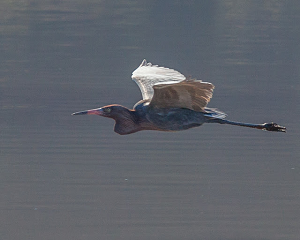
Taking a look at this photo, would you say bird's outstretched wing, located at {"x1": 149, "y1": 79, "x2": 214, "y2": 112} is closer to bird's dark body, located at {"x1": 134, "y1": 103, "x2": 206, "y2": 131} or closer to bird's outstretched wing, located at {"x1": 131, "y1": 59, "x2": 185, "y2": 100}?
bird's dark body, located at {"x1": 134, "y1": 103, "x2": 206, "y2": 131}

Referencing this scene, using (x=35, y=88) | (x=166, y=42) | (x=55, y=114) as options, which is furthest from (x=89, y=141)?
(x=166, y=42)

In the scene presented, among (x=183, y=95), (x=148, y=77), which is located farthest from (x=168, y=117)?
(x=148, y=77)

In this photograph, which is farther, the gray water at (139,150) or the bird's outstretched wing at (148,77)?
the bird's outstretched wing at (148,77)

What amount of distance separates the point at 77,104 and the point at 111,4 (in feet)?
44.0

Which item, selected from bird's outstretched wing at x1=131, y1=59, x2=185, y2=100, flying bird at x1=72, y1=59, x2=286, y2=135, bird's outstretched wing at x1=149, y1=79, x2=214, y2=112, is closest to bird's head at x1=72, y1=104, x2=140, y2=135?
flying bird at x1=72, y1=59, x2=286, y2=135

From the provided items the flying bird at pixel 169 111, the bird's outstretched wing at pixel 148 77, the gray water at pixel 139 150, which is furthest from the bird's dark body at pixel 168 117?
the gray water at pixel 139 150

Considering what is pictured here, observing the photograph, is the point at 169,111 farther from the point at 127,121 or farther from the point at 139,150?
the point at 139,150

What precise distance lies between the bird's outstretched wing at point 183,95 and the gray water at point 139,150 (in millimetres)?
1145

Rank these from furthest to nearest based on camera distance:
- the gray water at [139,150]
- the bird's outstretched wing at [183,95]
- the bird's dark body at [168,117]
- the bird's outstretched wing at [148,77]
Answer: the bird's outstretched wing at [148,77]
the gray water at [139,150]
the bird's dark body at [168,117]
the bird's outstretched wing at [183,95]

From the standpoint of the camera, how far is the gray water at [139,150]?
7820 millimetres

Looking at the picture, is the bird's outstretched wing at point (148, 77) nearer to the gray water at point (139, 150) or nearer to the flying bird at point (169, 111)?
the flying bird at point (169, 111)

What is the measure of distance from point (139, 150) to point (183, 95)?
252 cm

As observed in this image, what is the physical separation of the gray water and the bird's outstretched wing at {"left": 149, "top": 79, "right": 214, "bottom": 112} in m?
1.14

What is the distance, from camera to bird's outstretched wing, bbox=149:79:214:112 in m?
7.18
